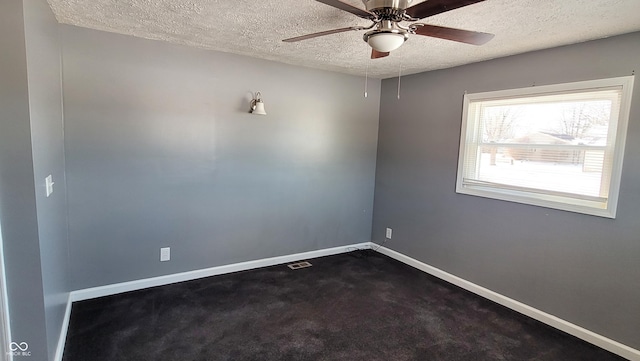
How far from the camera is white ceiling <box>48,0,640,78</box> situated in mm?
2027

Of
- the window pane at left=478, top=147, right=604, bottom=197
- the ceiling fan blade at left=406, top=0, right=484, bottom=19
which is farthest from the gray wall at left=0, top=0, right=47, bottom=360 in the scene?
the window pane at left=478, top=147, right=604, bottom=197

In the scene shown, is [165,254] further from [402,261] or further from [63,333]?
[402,261]

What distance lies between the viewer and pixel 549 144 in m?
2.85

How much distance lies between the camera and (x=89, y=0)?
2.15 meters

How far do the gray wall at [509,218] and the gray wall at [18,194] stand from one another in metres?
3.45

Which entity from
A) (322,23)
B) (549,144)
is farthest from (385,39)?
(549,144)

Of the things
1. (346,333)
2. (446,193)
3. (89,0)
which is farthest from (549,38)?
(89,0)

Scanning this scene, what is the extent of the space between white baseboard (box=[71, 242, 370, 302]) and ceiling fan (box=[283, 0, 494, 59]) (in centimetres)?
275

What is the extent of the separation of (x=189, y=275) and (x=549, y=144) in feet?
11.7

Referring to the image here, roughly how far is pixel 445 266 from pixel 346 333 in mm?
1628

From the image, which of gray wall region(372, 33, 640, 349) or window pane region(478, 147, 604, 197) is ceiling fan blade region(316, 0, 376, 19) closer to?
gray wall region(372, 33, 640, 349)

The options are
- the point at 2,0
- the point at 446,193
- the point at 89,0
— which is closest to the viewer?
the point at 2,0

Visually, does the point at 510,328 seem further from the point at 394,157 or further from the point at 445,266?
the point at 394,157

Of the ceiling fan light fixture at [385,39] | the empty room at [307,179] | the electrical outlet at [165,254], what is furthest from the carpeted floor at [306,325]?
the ceiling fan light fixture at [385,39]
